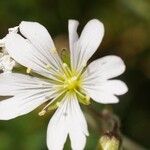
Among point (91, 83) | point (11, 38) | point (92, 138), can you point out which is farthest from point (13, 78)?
point (92, 138)

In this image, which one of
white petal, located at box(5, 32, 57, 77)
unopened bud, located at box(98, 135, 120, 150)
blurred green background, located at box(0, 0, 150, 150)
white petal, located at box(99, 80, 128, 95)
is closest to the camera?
white petal, located at box(99, 80, 128, 95)

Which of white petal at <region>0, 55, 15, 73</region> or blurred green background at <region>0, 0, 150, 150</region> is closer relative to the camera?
white petal at <region>0, 55, 15, 73</region>

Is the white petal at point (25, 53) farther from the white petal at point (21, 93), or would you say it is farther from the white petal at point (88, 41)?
the white petal at point (88, 41)

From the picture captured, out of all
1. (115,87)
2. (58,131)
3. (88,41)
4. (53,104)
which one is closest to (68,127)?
(58,131)

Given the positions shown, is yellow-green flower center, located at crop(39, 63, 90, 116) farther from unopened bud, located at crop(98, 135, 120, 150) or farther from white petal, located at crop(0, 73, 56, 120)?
unopened bud, located at crop(98, 135, 120, 150)

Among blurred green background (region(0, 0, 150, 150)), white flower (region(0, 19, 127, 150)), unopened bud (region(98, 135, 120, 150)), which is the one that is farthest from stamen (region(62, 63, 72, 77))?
blurred green background (region(0, 0, 150, 150))

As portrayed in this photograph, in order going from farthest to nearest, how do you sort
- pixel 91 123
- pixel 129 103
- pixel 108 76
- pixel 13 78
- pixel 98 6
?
1. pixel 98 6
2. pixel 129 103
3. pixel 91 123
4. pixel 13 78
5. pixel 108 76

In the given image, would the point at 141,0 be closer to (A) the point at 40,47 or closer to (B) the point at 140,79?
(B) the point at 140,79

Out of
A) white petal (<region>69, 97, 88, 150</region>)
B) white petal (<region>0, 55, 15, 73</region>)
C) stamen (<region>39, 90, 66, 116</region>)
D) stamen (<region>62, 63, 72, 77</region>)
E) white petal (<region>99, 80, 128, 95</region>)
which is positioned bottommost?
white petal (<region>69, 97, 88, 150</region>)
